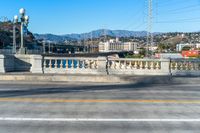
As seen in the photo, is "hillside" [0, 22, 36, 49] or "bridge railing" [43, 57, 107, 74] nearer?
"bridge railing" [43, 57, 107, 74]

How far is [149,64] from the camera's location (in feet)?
80.4

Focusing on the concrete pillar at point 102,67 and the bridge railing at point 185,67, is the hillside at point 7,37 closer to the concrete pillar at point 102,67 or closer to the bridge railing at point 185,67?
the concrete pillar at point 102,67

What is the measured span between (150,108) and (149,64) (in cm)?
1286

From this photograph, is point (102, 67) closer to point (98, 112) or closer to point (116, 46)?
point (98, 112)

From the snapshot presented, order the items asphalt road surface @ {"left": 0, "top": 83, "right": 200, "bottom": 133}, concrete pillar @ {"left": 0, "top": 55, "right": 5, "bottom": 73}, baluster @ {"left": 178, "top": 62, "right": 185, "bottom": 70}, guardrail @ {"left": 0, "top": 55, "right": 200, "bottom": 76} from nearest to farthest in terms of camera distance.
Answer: asphalt road surface @ {"left": 0, "top": 83, "right": 200, "bottom": 133} < concrete pillar @ {"left": 0, "top": 55, "right": 5, "bottom": 73} < guardrail @ {"left": 0, "top": 55, "right": 200, "bottom": 76} < baluster @ {"left": 178, "top": 62, "right": 185, "bottom": 70}

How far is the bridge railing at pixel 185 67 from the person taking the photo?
2325 cm

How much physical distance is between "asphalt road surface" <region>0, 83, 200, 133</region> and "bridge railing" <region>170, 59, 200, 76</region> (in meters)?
7.88

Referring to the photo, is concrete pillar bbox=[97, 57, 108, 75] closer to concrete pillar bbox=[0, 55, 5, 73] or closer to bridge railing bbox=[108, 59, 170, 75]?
bridge railing bbox=[108, 59, 170, 75]

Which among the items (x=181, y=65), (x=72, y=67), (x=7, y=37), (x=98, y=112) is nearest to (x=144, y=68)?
(x=181, y=65)

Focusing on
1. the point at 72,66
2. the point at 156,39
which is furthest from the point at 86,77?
the point at 156,39

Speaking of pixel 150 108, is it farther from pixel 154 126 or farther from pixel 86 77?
pixel 86 77

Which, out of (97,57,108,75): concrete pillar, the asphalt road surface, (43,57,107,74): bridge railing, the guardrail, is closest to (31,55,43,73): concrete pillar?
the guardrail

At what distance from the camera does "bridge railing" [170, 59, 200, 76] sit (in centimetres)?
2325

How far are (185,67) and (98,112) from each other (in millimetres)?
14015
